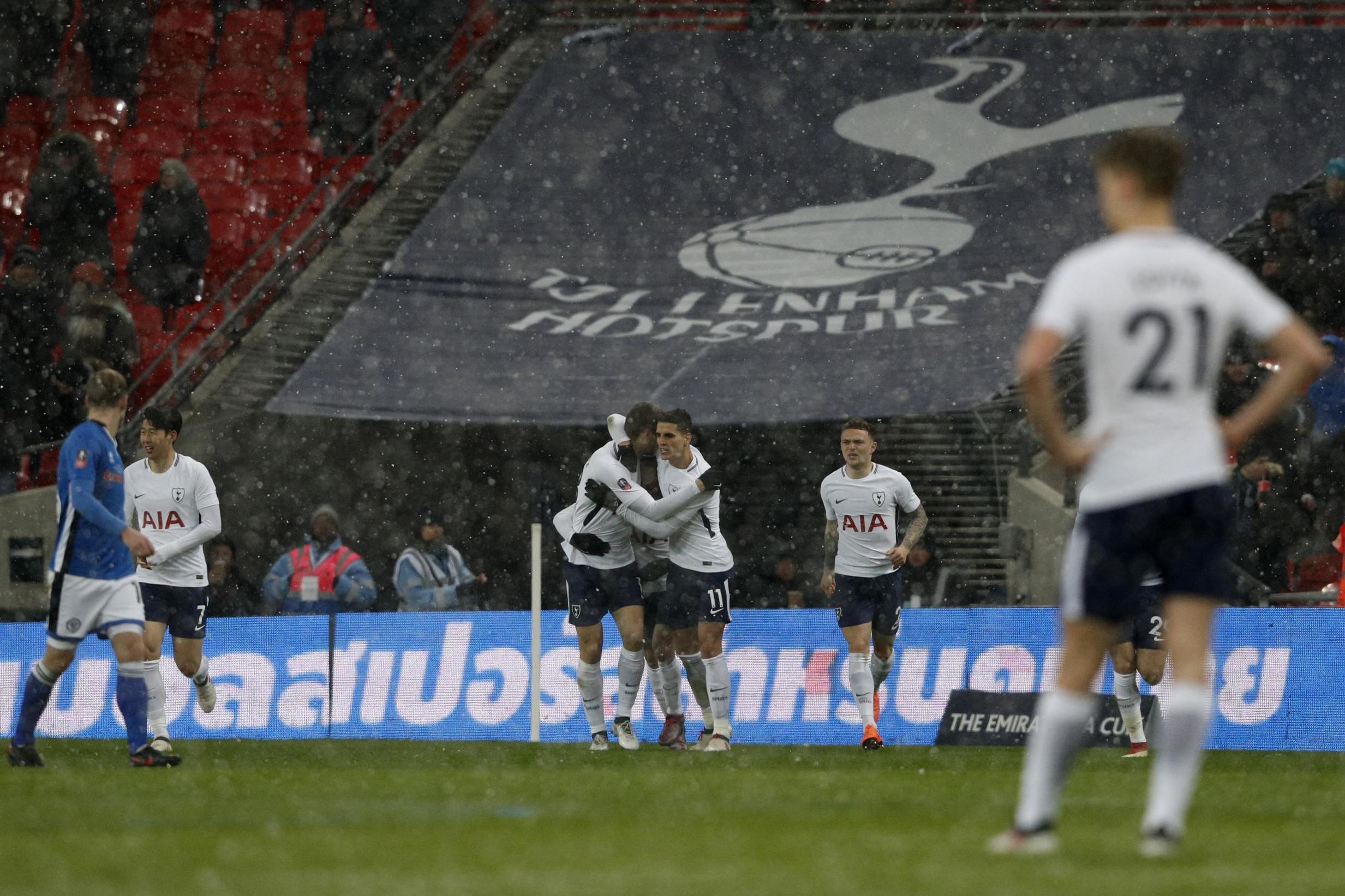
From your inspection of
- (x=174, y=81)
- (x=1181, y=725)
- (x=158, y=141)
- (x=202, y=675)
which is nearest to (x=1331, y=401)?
(x=202, y=675)

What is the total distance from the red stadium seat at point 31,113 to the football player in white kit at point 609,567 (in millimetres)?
14509

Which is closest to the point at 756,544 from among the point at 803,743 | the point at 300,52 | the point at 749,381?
the point at 749,381

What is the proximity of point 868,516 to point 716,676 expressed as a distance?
1.70m

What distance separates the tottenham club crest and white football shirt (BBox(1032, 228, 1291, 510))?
45.9 ft

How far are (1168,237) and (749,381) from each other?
12.7 meters

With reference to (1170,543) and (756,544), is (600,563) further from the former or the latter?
(1170,543)

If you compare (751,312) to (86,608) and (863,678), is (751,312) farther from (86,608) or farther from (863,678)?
(86,608)

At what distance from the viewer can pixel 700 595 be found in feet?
46.6

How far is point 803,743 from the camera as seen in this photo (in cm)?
1573

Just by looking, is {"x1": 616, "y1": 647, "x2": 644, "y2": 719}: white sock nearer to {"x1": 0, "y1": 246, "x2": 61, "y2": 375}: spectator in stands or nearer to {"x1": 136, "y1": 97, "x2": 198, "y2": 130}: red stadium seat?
{"x1": 0, "y1": 246, "x2": 61, "y2": 375}: spectator in stands

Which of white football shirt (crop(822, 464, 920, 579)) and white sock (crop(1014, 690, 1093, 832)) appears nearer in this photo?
white sock (crop(1014, 690, 1093, 832))

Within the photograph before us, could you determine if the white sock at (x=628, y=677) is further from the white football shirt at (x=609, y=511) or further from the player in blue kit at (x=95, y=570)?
the player in blue kit at (x=95, y=570)

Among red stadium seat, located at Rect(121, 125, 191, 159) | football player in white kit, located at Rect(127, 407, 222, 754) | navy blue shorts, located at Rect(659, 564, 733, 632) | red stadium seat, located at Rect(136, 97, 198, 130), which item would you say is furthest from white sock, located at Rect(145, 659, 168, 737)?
red stadium seat, located at Rect(136, 97, 198, 130)

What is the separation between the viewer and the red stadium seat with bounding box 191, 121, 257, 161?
2522cm
